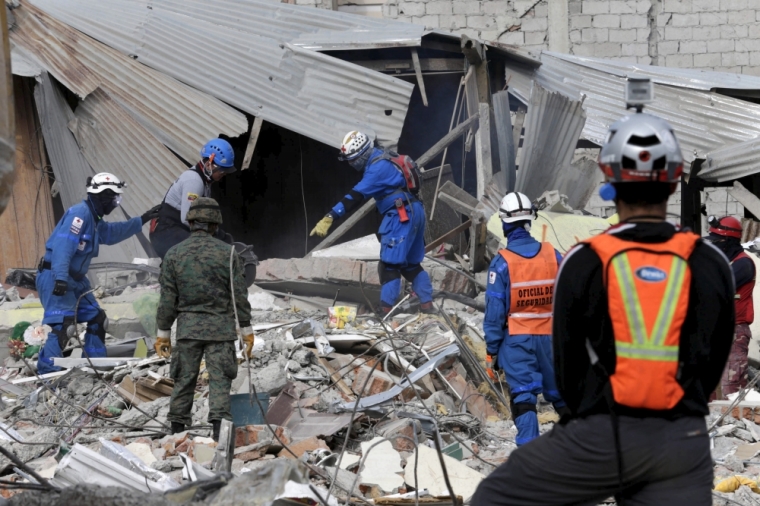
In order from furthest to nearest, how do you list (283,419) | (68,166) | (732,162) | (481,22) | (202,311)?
(481,22), (68,166), (732,162), (283,419), (202,311)

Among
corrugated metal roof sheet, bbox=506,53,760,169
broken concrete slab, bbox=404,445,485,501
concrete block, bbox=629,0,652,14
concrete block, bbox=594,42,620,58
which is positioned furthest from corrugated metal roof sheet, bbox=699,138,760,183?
broken concrete slab, bbox=404,445,485,501

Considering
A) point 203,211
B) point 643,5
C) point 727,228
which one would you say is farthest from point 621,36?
point 203,211

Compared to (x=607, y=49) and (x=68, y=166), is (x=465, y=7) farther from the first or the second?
(x=68, y=166)

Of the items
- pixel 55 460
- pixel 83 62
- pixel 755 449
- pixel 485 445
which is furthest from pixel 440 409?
pixel 83 62

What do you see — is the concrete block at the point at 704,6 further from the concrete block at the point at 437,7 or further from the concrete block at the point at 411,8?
the concrete block at the point at 411,8

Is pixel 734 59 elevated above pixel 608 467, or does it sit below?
above

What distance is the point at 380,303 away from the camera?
31.0 feet

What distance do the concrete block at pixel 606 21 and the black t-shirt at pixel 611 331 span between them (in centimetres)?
1389

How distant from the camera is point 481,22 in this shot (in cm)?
1542

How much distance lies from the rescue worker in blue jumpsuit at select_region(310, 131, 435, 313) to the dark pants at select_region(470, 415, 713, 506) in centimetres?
652

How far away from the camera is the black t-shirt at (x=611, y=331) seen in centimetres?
248

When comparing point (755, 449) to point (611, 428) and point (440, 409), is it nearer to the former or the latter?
point (440, 409)

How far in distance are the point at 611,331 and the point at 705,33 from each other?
14.7 meters

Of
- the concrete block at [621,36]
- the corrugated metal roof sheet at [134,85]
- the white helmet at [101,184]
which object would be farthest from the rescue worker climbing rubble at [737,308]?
the concrete block at [621,36]
